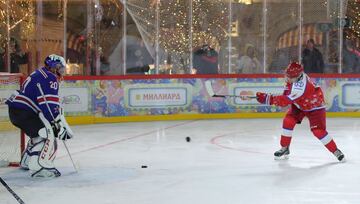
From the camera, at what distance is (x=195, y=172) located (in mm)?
5035

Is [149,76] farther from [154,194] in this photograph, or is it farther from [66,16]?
[154,194]

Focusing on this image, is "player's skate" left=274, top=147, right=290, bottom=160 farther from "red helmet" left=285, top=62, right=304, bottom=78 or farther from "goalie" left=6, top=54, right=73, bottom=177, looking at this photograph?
"goalie" left=6, top=54, right=73, bottom=177

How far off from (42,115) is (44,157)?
0.32m

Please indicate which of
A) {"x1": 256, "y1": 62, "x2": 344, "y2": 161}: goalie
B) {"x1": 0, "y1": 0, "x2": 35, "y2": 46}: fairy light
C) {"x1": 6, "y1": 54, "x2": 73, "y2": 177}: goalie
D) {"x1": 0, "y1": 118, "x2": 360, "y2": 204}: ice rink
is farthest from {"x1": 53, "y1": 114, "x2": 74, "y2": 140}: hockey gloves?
{"x1": 0, "y1": 0, "x2": 35, "y2": 46}: fairy light

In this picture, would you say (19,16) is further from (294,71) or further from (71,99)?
(294,71)

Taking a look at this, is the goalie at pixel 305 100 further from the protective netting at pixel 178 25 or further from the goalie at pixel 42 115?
the protective netting at pixel 178 25

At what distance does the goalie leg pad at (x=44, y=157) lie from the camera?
4793 mm

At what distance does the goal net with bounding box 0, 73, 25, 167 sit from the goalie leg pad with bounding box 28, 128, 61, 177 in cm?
85

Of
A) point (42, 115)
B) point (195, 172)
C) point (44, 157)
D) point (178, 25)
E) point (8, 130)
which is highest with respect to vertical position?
point (178, 25)

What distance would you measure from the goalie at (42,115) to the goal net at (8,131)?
778mm

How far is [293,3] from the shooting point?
10.7 metres

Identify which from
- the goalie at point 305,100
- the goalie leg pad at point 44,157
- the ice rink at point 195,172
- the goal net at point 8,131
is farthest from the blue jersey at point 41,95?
the goalie at point 305,100

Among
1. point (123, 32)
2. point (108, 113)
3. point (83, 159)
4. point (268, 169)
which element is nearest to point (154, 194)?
point (268, 169)

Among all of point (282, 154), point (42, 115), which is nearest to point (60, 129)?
point (42, 115)
